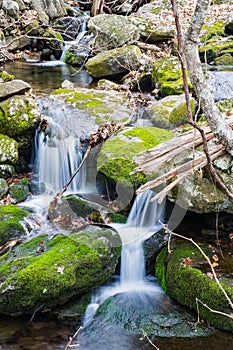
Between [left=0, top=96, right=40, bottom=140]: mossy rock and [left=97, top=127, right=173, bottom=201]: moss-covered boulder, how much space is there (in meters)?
1.90

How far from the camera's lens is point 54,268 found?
15.3ft

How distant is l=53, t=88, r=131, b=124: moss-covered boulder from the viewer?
7.96 m

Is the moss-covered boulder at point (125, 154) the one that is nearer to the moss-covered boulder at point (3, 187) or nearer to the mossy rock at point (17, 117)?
the moss-covered boulder at point (3, 187)

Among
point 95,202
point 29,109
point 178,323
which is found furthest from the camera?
point 29,109

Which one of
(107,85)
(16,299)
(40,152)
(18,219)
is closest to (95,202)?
(18,219)

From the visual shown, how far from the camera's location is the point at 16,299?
14.8 ft

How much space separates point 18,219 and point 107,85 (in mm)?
5373

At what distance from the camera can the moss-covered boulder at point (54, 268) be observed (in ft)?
14.8

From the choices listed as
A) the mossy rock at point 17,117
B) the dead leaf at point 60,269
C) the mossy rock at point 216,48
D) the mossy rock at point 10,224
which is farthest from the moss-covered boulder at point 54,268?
the mossy rock at point 216,48

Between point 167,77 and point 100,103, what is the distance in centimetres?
188

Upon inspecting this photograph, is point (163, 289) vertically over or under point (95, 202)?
under

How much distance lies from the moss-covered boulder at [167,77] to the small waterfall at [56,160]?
264cm

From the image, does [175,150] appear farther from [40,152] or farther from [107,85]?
[107,85]

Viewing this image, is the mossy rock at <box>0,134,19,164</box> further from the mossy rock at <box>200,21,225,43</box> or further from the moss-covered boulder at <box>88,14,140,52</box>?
the mossy rock at <box>200,21,225,43</box>
